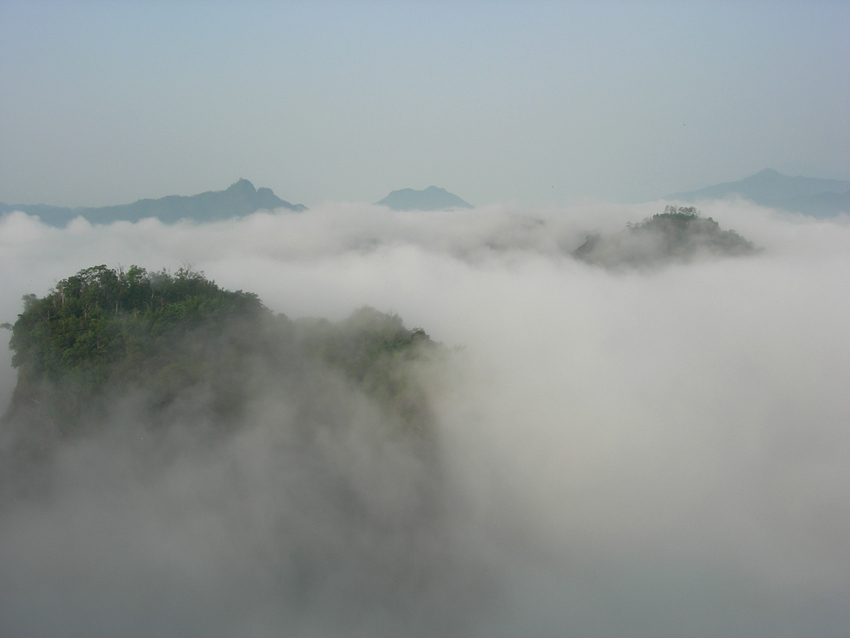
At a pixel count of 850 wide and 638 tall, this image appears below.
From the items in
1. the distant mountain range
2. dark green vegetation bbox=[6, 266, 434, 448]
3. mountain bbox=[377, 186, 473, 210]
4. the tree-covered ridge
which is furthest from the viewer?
mountain bbox=[377, 186, 473, 210]

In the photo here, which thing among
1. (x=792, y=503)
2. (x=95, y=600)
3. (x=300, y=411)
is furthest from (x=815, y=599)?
(x=95, y=600)

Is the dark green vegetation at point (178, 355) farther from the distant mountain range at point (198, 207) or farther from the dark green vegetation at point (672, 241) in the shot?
the distant mountain range at point (198, 207)

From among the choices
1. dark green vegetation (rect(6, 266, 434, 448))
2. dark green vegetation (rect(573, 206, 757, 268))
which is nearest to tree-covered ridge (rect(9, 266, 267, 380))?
dark green vegetation (rect(6, 266, 434, 448))

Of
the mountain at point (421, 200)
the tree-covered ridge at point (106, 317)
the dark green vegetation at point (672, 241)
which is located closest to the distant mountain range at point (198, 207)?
the mountain at point (421, 200)

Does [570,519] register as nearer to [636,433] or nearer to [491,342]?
[636,433]

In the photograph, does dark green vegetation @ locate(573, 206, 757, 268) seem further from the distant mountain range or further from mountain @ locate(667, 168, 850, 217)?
the distant mountain range
